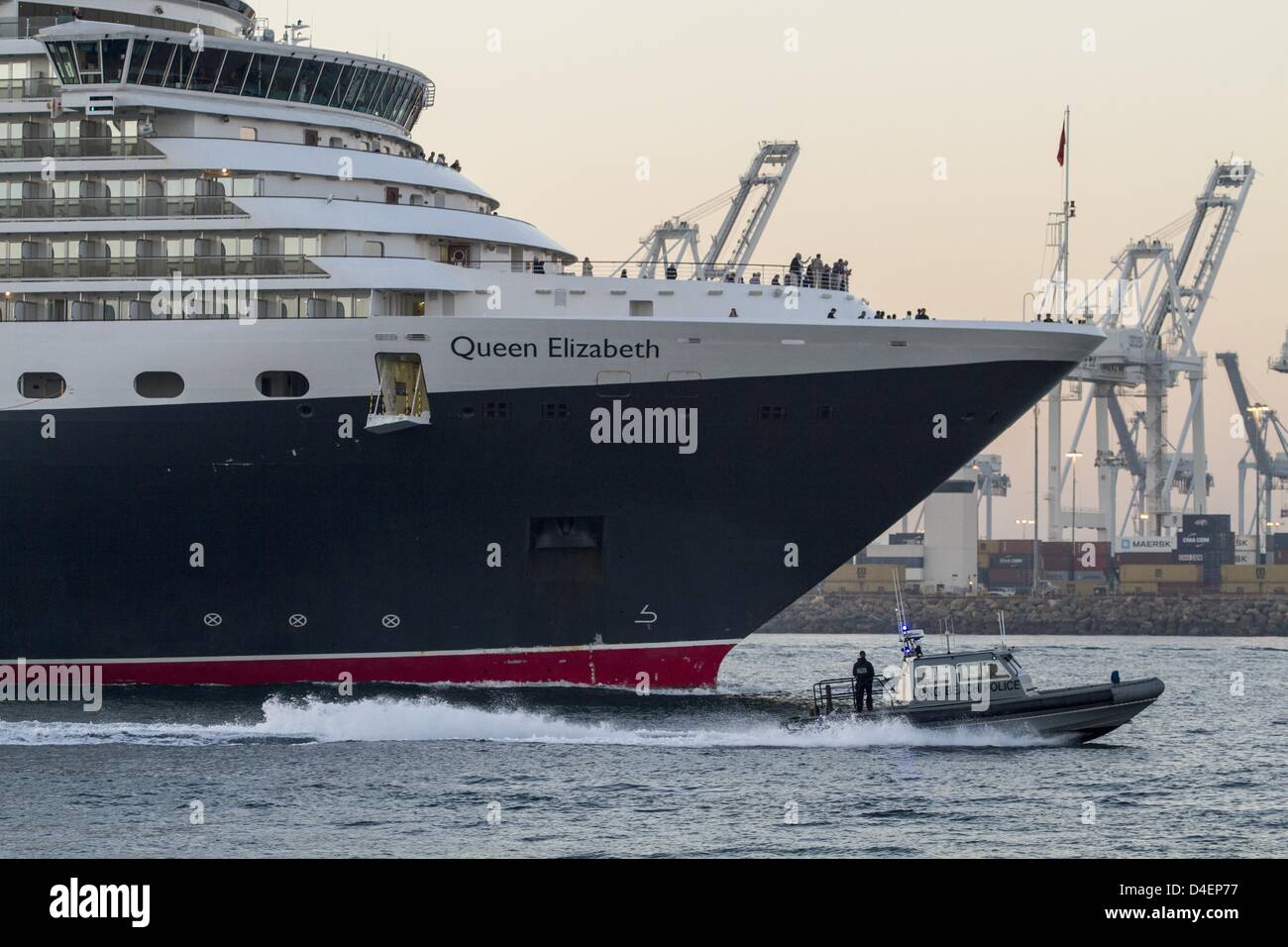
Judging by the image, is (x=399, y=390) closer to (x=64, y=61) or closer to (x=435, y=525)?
(x=435, y=525)

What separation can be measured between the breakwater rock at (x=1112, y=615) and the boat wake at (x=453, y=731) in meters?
96.2

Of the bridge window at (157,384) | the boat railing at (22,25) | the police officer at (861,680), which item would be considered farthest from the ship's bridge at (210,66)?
the police officer at (861,680)

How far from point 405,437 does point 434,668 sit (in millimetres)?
5543

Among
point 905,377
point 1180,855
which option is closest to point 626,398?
point 905,377

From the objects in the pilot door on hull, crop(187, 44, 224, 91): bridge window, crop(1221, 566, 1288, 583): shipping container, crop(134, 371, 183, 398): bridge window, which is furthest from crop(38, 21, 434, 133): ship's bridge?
crop(1221, 566, 1288, 583): shipping container

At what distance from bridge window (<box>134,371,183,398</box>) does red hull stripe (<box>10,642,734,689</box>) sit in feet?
21.0

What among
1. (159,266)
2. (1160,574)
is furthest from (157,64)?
(1160,574)

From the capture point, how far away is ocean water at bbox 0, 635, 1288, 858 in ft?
91.4

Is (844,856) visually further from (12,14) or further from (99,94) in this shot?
(12,14)

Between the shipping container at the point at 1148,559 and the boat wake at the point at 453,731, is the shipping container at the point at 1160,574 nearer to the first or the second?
the shipping container at the point at 1148,559

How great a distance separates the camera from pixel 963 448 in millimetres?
42812

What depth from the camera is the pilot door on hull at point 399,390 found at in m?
40.6

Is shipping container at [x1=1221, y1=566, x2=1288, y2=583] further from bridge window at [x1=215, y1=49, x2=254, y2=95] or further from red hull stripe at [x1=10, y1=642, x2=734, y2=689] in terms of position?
bridge window at [x1=215, y1=49, x2=254, y2=95]
